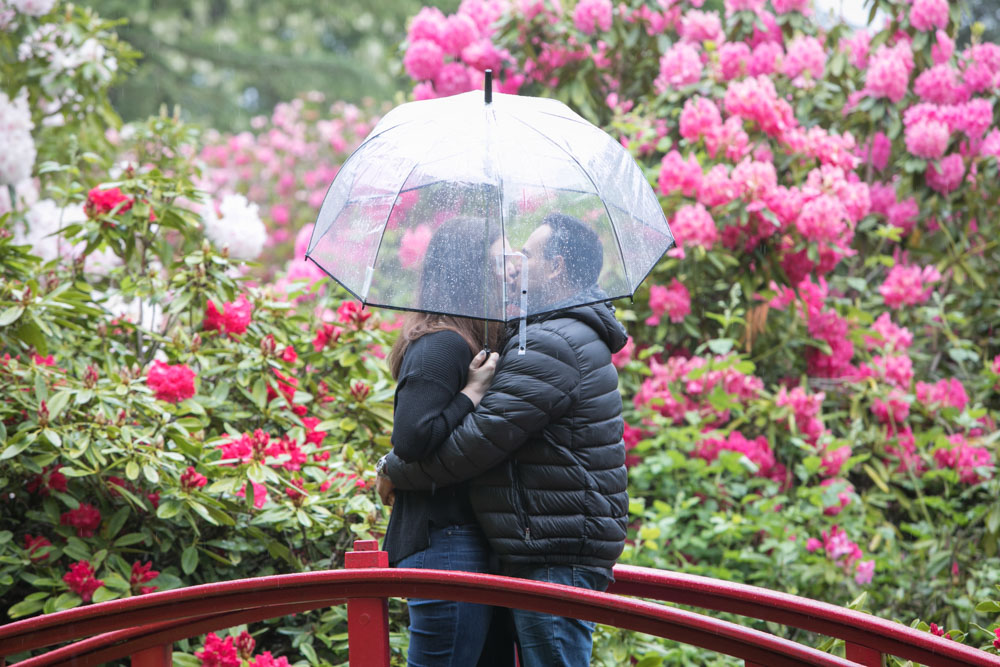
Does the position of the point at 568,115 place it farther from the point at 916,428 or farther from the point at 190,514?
the point at 916,428

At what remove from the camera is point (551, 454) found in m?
2.08

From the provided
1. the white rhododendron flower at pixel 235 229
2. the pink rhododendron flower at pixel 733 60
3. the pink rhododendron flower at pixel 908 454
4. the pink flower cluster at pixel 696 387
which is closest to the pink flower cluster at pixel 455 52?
the pink rhododendron flower at pixel 733 60

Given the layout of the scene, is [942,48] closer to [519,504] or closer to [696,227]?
[696,227]

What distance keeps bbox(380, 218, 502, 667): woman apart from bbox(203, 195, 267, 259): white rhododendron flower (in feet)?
6.40

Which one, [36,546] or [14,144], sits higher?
[14,144]

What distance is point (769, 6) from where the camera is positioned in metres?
5.88

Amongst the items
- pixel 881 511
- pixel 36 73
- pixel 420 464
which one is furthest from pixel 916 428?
pixel 36 73

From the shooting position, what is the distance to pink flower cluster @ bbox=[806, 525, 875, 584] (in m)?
3.66

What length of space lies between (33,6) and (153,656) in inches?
137

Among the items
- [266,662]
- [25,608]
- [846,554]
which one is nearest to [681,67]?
[846,554]

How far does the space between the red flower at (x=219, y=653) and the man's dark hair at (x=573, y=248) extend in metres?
1.28

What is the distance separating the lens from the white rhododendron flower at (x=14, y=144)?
4109mm

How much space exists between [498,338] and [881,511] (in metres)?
2.78

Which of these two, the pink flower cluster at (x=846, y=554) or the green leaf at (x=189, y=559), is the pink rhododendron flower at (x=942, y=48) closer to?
the pink flower cluster at (x=846, y=554)
